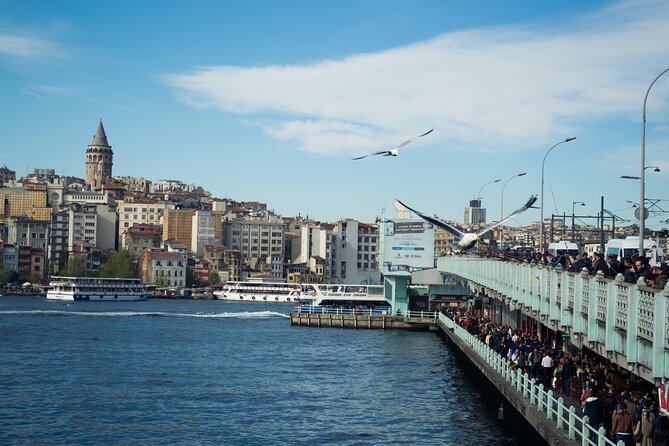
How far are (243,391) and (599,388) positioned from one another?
1718 centimetres

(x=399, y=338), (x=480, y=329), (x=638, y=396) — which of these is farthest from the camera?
(x=399, y=338)

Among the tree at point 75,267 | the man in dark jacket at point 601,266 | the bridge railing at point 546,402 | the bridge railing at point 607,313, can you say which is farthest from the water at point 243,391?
the tree at point 75,267

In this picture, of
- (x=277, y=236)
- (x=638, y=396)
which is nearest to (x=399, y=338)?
(x=638, y=396)

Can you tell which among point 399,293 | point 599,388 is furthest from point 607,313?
point 399,293

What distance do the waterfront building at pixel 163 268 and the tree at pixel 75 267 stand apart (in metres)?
8.08

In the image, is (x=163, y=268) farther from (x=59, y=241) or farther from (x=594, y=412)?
(x=594, y=412)

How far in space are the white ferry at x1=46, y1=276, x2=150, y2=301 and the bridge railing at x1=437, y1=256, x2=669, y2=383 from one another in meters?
89.8

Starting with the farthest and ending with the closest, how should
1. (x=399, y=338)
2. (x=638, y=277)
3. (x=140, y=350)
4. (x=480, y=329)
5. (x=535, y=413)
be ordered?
1. (x=399, y=338)
2. (x=140, y=350)
3. (x=480, y=329)
4. (x=535, y=413)
5. (x=638, y=277)

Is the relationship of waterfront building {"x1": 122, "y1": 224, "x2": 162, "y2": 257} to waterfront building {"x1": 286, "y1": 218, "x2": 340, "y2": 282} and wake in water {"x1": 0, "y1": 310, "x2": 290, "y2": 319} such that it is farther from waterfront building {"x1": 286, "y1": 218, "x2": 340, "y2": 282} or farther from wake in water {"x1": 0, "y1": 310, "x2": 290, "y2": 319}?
wake in water {"x1": 0, "y1": 310, "x2": 290, "y2": 319}

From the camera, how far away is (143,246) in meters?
147

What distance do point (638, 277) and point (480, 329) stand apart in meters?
25.0

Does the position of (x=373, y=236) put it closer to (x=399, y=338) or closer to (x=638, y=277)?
(x=399, y=338)

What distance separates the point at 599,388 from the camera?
17516 mm

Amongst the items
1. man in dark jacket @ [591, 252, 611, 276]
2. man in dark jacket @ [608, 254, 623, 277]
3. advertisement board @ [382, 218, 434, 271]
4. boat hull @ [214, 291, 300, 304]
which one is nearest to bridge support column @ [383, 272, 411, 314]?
advertisement board @ [382, 218, 434, 271]
